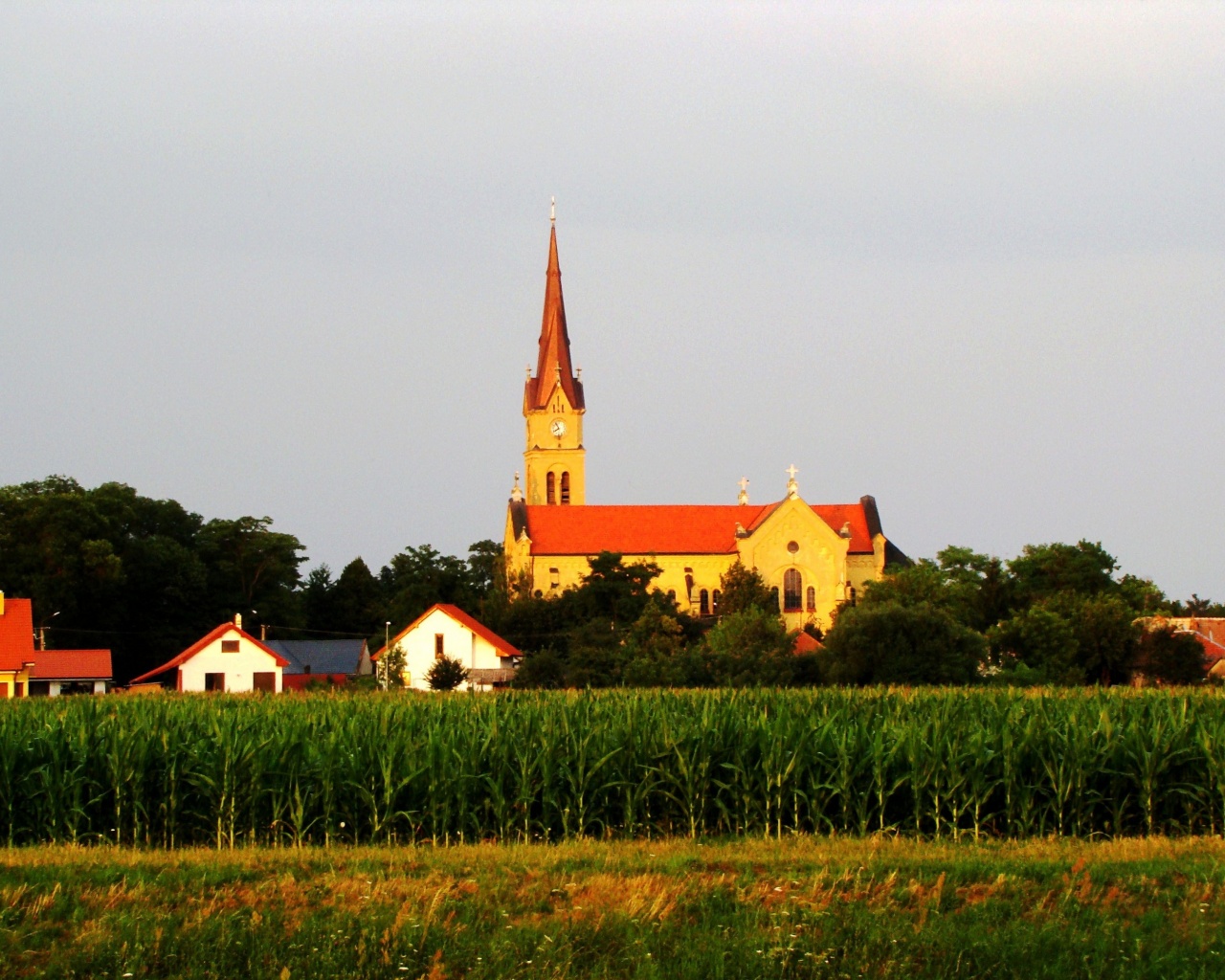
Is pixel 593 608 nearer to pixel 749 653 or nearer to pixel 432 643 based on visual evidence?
pixel 432 643

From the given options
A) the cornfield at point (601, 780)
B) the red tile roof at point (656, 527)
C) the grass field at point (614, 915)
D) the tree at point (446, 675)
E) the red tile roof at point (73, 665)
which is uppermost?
the red tile roof at point (656, 527)

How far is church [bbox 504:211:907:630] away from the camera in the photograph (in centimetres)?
9688

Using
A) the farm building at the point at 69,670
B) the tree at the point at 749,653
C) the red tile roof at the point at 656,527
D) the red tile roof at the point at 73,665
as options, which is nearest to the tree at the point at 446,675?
the tree at the point at 749,653

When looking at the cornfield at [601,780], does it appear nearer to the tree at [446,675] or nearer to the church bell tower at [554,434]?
the tree at [446,675]

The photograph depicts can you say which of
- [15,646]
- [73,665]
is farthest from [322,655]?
[15,646]

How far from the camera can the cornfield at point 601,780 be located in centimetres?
1705

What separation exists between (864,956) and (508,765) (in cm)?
698

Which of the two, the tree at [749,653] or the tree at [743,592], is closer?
the tree at [749,653]

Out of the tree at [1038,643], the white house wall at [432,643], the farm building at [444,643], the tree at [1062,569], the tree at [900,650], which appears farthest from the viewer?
the tree at [1062,569]

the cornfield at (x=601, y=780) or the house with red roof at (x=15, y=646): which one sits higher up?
the house with red roof at (x=15, y=646)

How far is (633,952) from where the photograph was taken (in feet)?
37.0

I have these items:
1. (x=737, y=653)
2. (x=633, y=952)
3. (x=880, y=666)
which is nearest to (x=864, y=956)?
(x=633, y=952)

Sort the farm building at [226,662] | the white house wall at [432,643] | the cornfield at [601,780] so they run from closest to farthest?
the cornfield at [601,780]
the farm building at [226,662]
the white house wall at [432,643]

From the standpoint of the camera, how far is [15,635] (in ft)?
165
